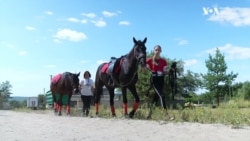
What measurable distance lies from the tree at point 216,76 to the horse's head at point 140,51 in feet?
188

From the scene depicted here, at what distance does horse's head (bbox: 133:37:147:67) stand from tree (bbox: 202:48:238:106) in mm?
57283

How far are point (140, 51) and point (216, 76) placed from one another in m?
57.7

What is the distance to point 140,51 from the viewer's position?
36.7ft

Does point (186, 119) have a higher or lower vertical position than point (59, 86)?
lower

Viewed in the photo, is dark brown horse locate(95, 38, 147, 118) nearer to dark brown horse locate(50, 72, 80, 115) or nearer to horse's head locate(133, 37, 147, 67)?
horse's head locate(133, 37, 147, 67)

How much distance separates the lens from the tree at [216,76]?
220ft

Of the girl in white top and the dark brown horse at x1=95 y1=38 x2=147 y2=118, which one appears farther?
the girl in white top

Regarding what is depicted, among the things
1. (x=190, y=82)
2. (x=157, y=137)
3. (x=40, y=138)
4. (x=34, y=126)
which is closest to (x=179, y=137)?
(x=157, y=137)

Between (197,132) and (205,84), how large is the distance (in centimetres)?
6104

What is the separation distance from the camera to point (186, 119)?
10.2 meters

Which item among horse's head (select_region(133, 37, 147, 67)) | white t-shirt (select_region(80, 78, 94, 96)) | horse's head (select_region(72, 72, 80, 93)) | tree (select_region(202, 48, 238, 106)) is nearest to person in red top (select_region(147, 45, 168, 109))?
horse's head (select_region(133, 37, 147, 67))

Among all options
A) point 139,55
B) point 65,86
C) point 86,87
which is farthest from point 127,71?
point 65,86

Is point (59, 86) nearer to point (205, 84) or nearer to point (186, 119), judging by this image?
point (186, 119)

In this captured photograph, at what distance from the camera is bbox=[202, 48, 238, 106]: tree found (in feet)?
220
